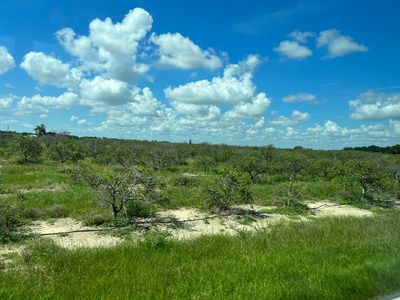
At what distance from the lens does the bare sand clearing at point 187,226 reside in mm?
11539

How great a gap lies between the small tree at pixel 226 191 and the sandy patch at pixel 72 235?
5.52m

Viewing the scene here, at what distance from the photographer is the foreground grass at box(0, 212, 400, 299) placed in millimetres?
6051

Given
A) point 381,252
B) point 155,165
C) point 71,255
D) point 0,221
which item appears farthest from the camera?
point 155,165

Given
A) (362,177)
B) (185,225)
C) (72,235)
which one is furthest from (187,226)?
(362,177)

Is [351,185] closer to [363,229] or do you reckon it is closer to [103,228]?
[363,229]

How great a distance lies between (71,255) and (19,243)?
366 cm

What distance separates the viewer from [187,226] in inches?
552

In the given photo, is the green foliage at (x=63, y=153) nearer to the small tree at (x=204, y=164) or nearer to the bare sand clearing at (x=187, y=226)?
the small tree at (x=204, y=164)

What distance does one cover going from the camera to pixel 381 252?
27.8 ft

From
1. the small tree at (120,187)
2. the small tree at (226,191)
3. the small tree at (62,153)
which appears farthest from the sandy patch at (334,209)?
the small tree at (62,153)

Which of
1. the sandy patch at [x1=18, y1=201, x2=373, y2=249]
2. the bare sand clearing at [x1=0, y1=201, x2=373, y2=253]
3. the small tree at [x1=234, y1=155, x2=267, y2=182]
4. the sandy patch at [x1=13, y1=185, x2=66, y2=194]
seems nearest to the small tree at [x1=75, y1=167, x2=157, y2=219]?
the sandy patch at [x1=18, y1=201, x2=373, y2=249]

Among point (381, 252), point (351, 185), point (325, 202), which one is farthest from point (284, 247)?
point (351, 185)

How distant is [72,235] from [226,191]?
275 inches

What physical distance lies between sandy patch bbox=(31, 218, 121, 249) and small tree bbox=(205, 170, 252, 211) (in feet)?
18.1
